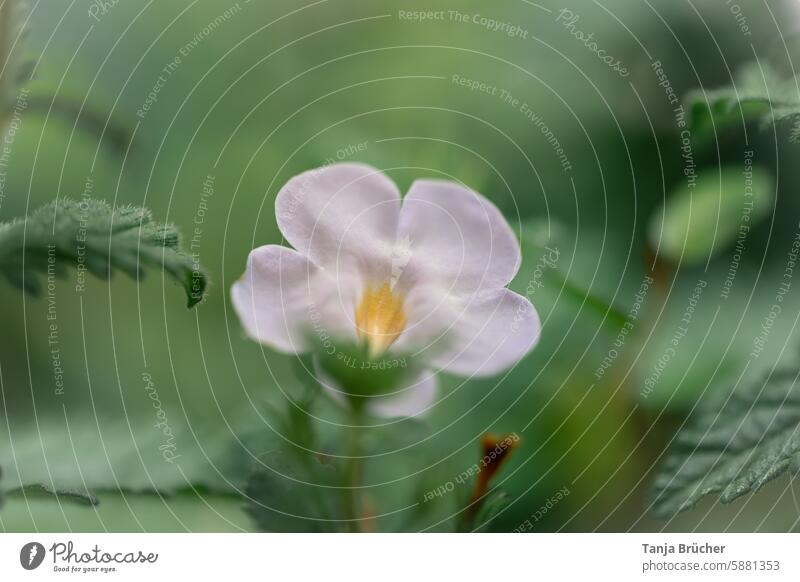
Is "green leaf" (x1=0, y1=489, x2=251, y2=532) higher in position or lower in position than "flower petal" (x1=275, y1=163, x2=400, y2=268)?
lower

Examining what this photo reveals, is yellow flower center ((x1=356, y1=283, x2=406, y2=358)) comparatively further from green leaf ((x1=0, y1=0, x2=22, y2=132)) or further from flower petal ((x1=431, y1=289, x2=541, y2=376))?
green leaf ((x1=0, y1=0, x2=22, y2=132))

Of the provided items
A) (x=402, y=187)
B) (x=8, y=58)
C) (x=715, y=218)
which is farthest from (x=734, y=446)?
(x=8, y=58)

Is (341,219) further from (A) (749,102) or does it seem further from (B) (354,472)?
(A) (749,102)

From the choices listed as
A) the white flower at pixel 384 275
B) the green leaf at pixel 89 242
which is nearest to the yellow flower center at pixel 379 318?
the white flower at pixel 384 275

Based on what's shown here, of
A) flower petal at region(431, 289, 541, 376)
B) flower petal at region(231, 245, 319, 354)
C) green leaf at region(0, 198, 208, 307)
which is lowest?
flower petal at region(431, 289, 541, 376)

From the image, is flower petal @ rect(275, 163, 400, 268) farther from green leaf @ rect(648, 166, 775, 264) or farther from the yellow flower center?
green leaf @ rect(648, 166, 775, 264)

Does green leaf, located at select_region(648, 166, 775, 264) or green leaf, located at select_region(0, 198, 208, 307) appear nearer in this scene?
green leaf, located at select_region(0, 198, 208, 307)

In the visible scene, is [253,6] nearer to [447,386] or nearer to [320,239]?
[320,239]

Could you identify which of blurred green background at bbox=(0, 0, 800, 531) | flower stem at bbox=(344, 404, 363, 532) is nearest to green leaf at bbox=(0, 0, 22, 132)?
blurred green background at bbox=(0, 0, 800, 531)
